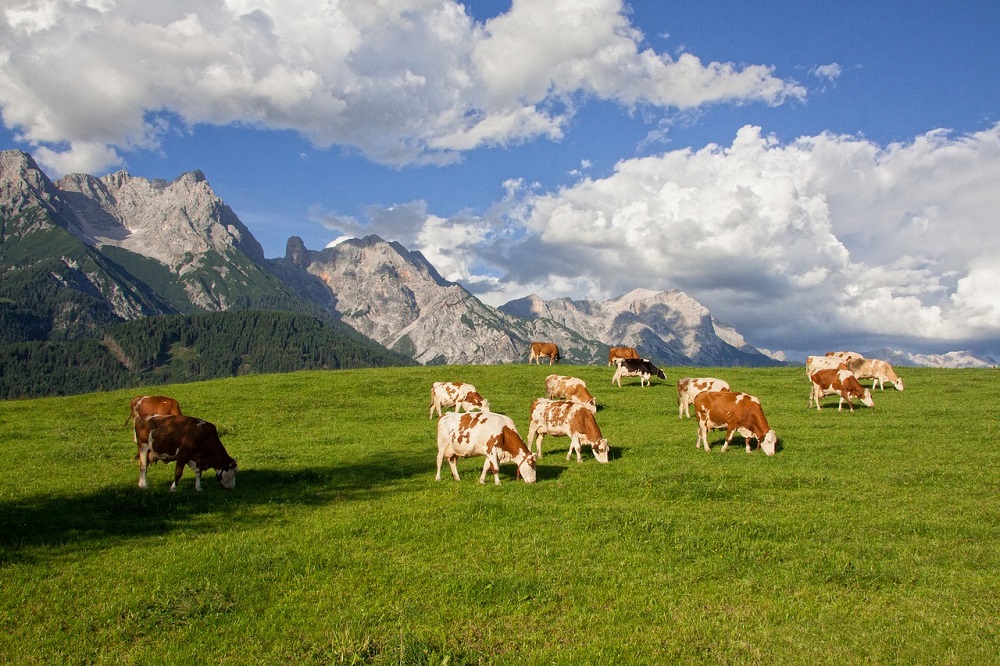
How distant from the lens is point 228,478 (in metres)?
18.9

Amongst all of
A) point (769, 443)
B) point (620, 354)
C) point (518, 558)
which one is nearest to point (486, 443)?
point (518, 558)

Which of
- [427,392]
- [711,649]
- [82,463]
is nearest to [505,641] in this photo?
[711,649]

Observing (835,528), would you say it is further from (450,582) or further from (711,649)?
(450,582)

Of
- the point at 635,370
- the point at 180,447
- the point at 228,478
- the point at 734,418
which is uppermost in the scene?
the point at 635,370

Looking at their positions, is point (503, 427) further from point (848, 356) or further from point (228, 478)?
point (848, 356)

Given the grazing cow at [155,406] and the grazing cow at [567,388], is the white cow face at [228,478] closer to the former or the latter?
the grazing cow at [155,406]

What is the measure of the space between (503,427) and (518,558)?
7127mm

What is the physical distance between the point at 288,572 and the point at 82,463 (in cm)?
1655

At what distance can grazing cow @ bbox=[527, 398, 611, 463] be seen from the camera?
22.2 metres

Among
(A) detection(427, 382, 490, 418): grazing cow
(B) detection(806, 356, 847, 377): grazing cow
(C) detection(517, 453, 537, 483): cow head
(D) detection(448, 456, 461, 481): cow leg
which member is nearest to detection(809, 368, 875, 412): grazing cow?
(B) detection(806, 356, 847, 377): grazing cow

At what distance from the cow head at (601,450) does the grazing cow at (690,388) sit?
12264 millimetres

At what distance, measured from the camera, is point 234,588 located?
10.8m

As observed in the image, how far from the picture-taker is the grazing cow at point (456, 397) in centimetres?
3378

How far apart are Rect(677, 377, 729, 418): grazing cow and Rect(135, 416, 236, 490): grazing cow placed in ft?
76.3
